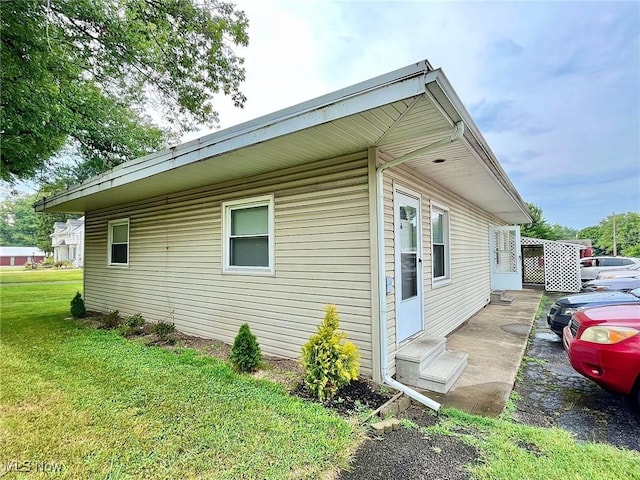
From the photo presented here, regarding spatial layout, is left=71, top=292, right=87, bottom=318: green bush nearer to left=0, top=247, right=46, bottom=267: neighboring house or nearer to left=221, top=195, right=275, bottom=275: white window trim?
left=221, top=195, right=275, bottom=275: white window trim

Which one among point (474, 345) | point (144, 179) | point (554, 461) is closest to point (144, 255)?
point (144, 179)

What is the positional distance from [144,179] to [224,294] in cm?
220

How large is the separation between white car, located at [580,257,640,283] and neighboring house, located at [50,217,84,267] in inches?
1599

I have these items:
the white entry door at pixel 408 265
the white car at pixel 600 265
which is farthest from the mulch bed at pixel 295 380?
the white car at pixel 600 265

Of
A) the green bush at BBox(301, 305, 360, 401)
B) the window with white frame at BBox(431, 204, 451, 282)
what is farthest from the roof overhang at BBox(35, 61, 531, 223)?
the green bush at BBox(301, 305, 360, 401)

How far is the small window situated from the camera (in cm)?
738

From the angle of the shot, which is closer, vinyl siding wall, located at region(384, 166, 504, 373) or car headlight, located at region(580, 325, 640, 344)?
car headlight, located at region(580, 325, 640, 344)

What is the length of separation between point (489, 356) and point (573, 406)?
1390 mm

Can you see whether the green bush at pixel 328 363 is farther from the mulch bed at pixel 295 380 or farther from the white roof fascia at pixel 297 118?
the white roof fascia at pixel 297 118

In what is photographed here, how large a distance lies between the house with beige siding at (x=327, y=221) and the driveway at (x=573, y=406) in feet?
2.53

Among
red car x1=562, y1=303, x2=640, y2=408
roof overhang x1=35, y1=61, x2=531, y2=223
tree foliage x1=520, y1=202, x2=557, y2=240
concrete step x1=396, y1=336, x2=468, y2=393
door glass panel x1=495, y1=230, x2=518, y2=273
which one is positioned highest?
tree foliage x1=520, y1=202, x2=557, y2=240

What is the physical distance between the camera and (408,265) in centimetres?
433

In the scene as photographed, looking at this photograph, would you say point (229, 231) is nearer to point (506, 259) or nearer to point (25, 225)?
point (506, 259)

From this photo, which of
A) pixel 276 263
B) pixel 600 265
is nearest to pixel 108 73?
pixel 276 263
